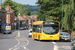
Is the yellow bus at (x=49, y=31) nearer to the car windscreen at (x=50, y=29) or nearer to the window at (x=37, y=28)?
the car windscreen at (x=50, y=29)

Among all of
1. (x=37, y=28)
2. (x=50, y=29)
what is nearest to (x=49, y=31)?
(x=50, y=29)

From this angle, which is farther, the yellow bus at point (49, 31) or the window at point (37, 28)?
the window at point (37, 28)

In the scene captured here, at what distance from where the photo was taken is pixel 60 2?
56.9 metres

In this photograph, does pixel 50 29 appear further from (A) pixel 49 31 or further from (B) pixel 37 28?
(B) pixel 37 28

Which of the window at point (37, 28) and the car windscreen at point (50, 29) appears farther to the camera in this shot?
the window at point (37, 28)

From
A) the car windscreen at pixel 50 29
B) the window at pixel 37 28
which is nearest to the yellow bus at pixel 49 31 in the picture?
the car windscreen at pixel 50 29

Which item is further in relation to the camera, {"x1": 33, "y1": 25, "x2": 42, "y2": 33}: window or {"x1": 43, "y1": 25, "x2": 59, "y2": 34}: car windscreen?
{"x1": 33, "y1": 25, "x2": 42, "y2": 33}: window

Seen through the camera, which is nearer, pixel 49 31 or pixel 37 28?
pixel 49 31

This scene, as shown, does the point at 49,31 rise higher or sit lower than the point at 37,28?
lower

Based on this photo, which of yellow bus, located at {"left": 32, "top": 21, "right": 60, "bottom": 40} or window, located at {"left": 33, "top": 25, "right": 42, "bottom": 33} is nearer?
yellow bus, located at {"left": 32, "top": 21, "right": 60, "bottom": 40}

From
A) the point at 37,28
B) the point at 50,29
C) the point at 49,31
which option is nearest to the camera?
the point at 49,31

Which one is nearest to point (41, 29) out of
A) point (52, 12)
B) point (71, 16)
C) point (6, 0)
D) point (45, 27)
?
point (45, 27)

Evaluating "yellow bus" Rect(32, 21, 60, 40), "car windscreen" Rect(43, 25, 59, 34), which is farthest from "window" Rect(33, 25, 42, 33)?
"car windscreen" Rect(43, 25, 59, 34)

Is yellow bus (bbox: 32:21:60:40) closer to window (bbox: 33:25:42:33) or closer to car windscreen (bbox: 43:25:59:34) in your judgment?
car windscreen (bbox: 43:25:59:34)
